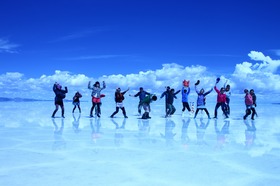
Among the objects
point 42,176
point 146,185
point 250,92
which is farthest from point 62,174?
point 250,92

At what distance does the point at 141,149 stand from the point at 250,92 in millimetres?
9448

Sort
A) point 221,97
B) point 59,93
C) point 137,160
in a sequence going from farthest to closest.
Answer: point 221,97 < point 59,93 < point 137,160

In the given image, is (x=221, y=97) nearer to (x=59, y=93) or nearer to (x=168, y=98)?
(x=168, y=98)

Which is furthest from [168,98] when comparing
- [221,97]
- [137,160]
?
[137,160]

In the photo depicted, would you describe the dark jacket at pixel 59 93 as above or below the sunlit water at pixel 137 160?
above

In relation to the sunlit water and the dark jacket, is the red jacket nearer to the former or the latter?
the sunlit water

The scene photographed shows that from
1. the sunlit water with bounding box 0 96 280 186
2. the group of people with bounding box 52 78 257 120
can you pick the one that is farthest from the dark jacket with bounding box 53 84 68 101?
the sunlit water with bounding box 0 96 280 186

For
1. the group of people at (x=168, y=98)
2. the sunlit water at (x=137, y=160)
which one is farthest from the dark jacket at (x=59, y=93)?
the sunlit water at (x=137, y=160)

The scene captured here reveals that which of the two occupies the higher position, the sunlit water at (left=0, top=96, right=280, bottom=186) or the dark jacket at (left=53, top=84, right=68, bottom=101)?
the dark jacket at (left=53, top=84, right=68, bottom=101)

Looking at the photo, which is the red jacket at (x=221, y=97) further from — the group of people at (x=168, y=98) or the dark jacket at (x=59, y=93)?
the dark jacket at (x=59, y=93)

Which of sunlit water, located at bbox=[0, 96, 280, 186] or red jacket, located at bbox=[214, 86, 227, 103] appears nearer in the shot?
sunlit water, located at bbox=[0, 96, 280, 186]

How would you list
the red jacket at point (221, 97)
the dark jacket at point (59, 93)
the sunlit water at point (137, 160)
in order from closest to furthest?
the sunlit water at point (137, 160)
the dark jacket at point (59, 93)
the red jacket at point (221, 97)

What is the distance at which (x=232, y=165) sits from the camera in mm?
5281

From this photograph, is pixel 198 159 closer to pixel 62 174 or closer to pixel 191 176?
pixel 191 176
